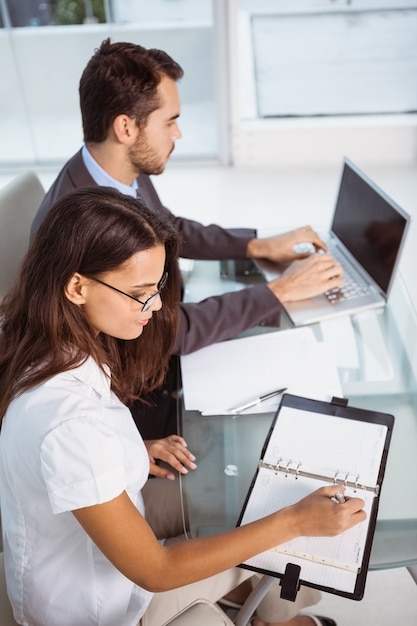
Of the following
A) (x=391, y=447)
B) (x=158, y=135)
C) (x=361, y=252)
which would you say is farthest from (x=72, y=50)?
(x=391, y=447)

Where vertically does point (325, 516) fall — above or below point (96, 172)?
below

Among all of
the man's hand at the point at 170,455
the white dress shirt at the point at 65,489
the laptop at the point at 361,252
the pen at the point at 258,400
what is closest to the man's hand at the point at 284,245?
the laptop at the point at 361,252

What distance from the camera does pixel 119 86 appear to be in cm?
161

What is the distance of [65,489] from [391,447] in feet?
2.03

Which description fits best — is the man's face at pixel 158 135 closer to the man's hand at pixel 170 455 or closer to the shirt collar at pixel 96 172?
the shirt collar at pixel 96 172

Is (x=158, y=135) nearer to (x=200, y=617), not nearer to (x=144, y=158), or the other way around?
(x=144, y=158)

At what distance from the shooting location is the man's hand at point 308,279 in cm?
162

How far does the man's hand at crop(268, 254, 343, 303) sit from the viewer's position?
1617mm

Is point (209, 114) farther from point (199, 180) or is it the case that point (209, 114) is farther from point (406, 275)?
point (406, 275)

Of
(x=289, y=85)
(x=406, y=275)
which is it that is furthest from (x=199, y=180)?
(x=406, y=275)

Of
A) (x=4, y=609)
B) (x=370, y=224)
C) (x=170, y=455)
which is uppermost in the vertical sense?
(x=370, y=224)

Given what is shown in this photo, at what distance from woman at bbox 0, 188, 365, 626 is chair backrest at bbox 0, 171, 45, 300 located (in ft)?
1.48

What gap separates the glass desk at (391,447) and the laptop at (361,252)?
0.04 meters

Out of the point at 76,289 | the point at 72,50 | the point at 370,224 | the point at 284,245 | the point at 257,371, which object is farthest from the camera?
the point at 72,50
